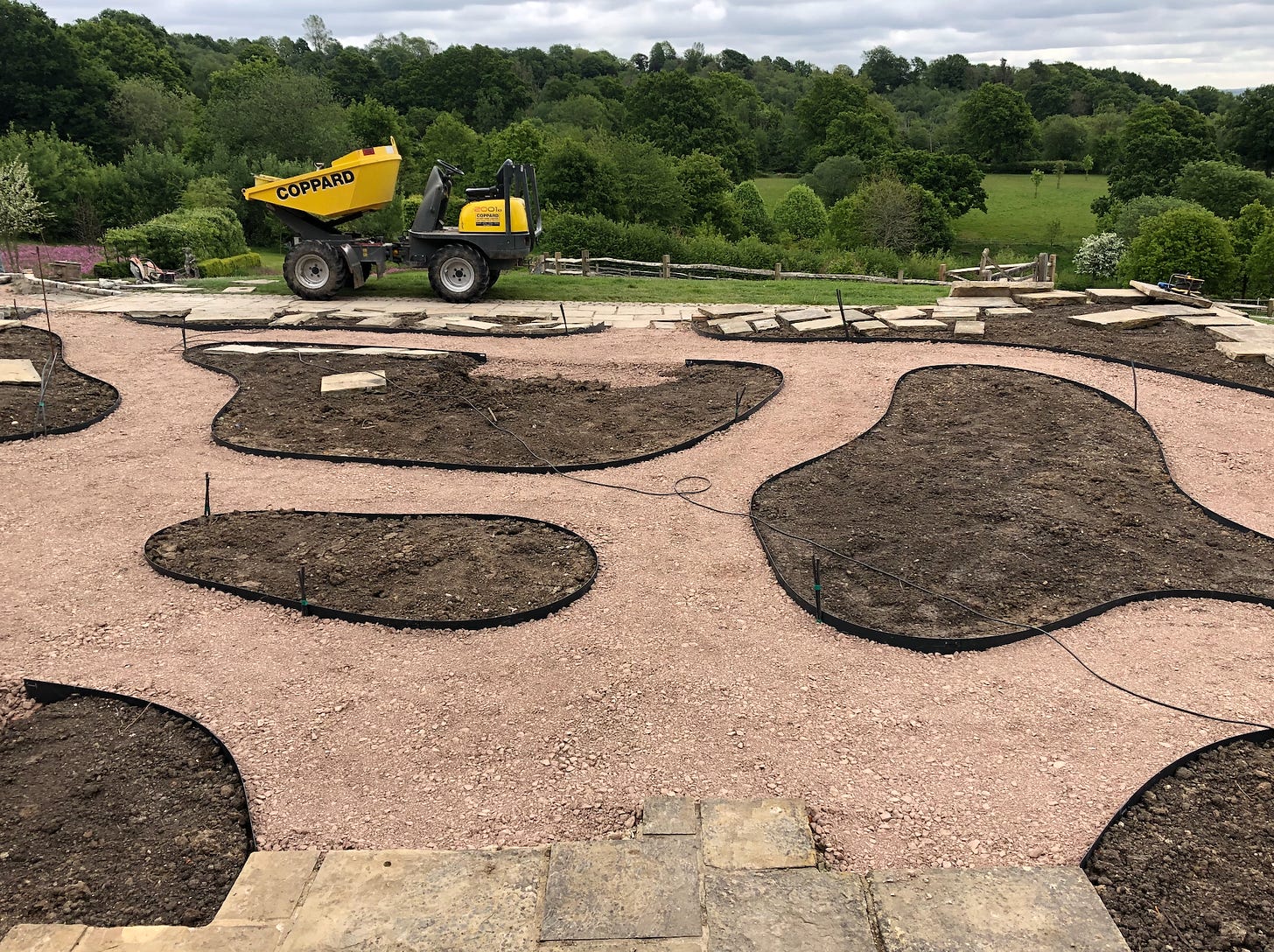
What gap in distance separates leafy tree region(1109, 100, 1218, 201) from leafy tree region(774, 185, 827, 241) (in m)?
19.4

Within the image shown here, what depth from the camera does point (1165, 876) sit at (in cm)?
407

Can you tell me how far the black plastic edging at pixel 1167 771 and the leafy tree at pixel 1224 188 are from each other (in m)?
50.7

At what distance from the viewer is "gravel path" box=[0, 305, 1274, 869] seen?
464 centimetres

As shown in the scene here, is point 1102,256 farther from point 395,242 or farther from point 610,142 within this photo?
point 395,242

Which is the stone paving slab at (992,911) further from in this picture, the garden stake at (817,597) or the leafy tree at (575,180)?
the leafy tree at (575,180)

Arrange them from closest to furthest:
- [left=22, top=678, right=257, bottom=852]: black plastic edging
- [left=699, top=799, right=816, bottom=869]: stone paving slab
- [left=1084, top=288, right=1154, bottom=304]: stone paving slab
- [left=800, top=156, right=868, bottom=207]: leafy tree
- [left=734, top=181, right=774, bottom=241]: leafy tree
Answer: [left=699, top=799, right=816, bottom=869]: stone paving slab
[left=22, top=678, right=257, bottom=852]: black plastic edging
[left=1084, top=288, right=1154, bottom=304]: stone paving slab
[left=734, top=181, right=774, bottom=241]: leafy tree
[left=800, top=156, right=868, bottom=207]: leafy tree

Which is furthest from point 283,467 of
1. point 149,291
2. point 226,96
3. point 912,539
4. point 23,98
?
point 23,98

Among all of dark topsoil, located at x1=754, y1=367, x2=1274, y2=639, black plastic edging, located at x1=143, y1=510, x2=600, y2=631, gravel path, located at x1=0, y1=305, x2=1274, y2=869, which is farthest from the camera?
dark topsoil, located at x1=754, y1=367, x2=1274, y2=639

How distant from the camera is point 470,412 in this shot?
10.5 meters

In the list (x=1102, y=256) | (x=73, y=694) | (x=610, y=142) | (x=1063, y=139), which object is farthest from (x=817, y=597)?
(x=1063, y=139)

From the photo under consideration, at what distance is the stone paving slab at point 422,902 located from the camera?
12.4 ft

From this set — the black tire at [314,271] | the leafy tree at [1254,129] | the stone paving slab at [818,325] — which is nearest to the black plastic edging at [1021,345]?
the stone paving slab at [818,325]

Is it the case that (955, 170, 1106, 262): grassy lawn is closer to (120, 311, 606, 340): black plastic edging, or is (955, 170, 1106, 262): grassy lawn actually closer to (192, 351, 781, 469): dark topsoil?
(120, 311, 606, 340): black plastic edging

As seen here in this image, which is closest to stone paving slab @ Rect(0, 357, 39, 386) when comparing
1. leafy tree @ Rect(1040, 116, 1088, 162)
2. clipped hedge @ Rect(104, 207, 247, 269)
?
clipped hedge @ Rect(104, 207, 247, 269)
